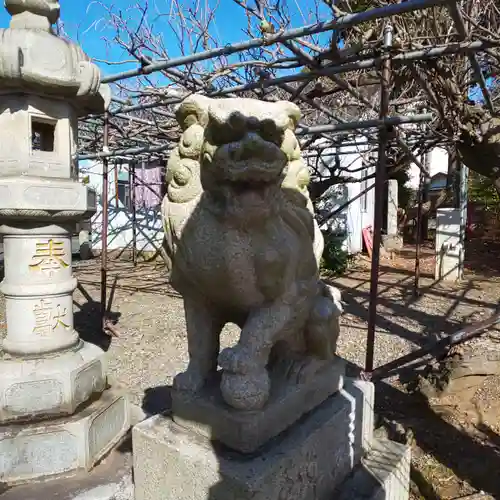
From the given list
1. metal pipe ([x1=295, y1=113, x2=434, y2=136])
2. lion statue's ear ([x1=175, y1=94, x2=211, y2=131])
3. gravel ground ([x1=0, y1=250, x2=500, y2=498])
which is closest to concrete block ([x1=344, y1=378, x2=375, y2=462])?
gravel ground ([x1=0, y1=250, x2=500, y2=498])

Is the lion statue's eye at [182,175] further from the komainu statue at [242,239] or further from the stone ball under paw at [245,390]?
the stone ball under paw at [245,390]

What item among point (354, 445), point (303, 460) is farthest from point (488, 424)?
point (303, 460)

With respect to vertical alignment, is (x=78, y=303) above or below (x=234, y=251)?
below

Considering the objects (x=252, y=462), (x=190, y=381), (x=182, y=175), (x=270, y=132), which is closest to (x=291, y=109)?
(x=270, y=132)

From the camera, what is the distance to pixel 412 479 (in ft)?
8.59

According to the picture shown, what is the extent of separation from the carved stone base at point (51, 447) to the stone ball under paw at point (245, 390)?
1.59 meters

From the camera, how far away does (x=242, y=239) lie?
53.9 inches

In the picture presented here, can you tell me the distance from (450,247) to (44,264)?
Answer: 23.9 feet

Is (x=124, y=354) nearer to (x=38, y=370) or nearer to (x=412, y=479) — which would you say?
(x=38, y=370)

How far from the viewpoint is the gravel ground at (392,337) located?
Answer: 9.22ft

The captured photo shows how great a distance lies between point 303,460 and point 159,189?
10823 mm

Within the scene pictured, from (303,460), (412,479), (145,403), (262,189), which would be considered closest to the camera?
(262,189)

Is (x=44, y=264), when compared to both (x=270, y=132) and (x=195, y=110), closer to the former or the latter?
(x=195, y=110)

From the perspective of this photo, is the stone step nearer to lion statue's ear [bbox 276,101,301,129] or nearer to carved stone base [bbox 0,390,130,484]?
lion statue's ear [bbox 276,101,301,129]
